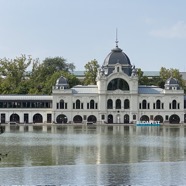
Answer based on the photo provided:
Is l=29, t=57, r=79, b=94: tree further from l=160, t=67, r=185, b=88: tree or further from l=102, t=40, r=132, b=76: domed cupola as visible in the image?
l=160, t=67, r=185, b=88: tree

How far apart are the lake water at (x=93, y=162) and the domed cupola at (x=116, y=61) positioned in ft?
153

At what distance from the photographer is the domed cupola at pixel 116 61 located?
362 feet

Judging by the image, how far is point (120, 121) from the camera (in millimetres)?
108562

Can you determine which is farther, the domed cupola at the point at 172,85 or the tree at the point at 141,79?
the tree at the point at 141,79

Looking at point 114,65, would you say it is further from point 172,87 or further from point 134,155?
point 134,155

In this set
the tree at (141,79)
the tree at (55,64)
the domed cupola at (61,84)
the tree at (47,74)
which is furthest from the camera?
the tree at (55,64)

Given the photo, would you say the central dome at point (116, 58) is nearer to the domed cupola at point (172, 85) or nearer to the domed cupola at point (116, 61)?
the domed cupola at point (116, 61)

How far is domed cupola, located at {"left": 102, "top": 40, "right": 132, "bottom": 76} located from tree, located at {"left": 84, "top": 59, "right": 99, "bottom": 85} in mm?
11784

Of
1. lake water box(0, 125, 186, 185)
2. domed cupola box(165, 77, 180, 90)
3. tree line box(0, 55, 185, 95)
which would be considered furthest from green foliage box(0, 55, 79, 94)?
lake water box(0, 125, 186, 185)

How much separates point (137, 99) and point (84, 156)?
60.8 m

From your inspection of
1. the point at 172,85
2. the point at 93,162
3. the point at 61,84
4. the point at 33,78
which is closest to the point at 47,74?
the point at 33,78

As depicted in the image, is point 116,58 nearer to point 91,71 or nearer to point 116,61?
point 116,61

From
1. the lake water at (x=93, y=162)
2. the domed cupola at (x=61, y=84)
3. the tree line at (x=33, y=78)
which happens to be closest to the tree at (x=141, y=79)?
the tree line at (x=33, y=78)

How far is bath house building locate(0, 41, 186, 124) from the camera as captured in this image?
108 m
